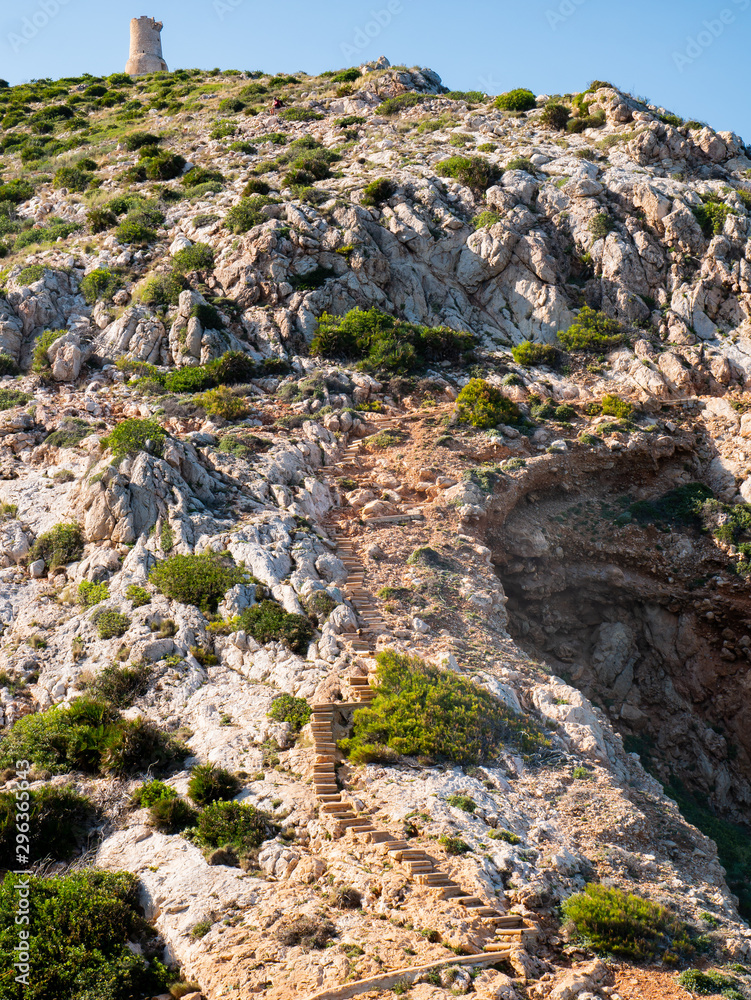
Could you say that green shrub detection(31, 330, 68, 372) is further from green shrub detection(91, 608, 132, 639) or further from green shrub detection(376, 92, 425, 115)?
green shrub detection(376, 92, 425, 115)

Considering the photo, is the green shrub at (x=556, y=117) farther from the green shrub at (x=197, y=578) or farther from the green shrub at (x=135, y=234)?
the green shrub at (x=197, y=578)

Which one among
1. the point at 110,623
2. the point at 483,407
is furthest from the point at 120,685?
the point at 483,407

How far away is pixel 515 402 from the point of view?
32.3 meters

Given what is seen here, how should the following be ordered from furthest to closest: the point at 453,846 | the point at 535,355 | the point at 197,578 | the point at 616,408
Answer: the point at 535,355 → the point at 616,408 → the point at 197,578 → the point at 453,846

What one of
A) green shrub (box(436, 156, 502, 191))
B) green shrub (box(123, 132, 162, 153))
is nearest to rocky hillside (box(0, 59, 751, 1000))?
green shrub (box(436, 156, 502, 191))

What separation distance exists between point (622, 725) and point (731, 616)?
6099mm

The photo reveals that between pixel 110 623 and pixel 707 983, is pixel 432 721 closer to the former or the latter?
pixel 707 983

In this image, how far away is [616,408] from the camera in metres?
32.0

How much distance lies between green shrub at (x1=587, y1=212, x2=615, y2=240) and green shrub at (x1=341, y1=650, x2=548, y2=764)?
2888 cm

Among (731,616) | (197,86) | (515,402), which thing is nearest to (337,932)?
(731,616)

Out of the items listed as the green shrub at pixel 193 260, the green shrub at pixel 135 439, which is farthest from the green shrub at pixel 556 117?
the green shrub at pixel 135 439

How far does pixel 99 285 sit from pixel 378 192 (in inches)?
647

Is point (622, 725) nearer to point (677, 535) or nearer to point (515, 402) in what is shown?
point (677, 535)

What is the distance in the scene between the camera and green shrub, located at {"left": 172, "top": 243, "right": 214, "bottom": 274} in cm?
3675
